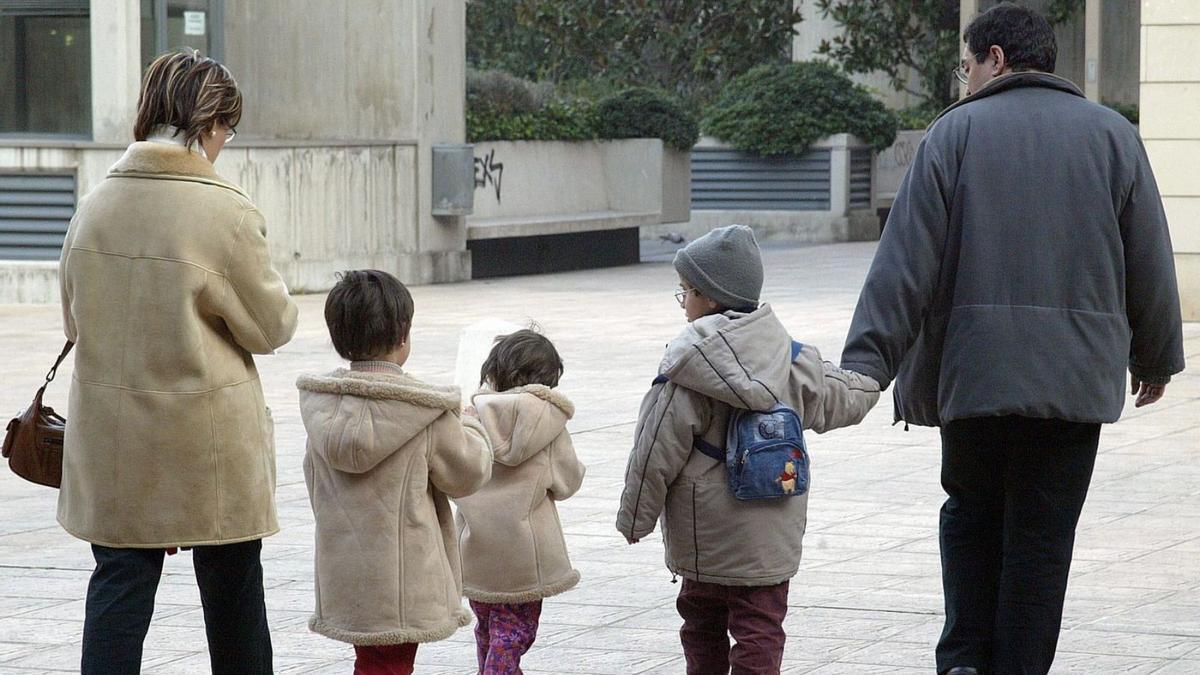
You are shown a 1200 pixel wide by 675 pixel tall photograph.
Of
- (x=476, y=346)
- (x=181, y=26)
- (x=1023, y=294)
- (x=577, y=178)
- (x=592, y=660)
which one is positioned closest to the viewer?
(x=1023, y=294)

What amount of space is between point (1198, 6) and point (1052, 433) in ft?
37.6

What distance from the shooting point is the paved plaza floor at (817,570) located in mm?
5523

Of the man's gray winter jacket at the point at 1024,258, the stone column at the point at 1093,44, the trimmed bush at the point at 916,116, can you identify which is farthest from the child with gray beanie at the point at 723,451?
the stone column at the point at 1093,44

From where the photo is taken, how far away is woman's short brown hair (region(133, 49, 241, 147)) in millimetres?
4348

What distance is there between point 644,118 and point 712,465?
18.2 m

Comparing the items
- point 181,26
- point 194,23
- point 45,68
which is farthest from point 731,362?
point 194,23

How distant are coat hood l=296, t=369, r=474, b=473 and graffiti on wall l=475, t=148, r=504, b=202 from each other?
16.2 meters

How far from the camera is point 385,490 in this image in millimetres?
4344

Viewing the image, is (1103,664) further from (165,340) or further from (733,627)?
(165,340)

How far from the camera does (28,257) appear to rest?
17.3 meters

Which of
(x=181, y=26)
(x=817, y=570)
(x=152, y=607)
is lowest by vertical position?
(x=817, y=570)

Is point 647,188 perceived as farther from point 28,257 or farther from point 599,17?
point 599,17

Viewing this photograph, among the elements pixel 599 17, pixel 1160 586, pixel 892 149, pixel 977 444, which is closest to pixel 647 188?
pixel 892 149

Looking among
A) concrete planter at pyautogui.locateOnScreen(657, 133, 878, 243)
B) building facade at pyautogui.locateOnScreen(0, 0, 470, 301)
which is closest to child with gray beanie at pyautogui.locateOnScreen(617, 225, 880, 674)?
building facade at pyautogui.locateOnScreen(0, 0, 470, 301)
